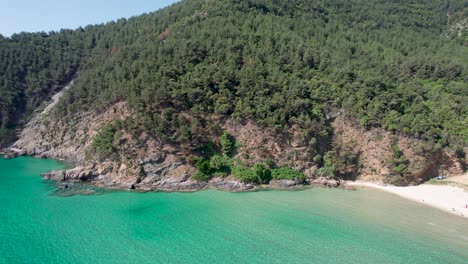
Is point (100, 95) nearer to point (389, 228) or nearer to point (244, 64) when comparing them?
point (244, 64)

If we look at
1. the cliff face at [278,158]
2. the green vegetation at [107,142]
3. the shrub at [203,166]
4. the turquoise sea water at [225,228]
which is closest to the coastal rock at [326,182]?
the cliff face at [278,158]

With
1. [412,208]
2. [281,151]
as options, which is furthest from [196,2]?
[412,208]

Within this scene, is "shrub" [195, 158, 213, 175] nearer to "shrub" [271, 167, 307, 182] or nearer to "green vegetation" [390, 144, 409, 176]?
"shrub" [271, 167, 307, 182]

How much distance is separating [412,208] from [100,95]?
61.2 m

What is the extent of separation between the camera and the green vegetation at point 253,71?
167ft

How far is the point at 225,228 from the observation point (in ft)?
104

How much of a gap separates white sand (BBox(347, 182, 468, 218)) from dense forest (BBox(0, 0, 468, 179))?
9.03 meters

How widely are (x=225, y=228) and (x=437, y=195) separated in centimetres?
3206

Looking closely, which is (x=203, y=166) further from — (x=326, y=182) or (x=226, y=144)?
(x=326, y=182)

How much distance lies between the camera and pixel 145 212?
117 ft

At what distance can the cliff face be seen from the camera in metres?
45.8

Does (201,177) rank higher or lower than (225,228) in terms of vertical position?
higher

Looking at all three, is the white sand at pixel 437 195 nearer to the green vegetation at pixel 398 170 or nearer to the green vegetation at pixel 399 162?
the green vegetation at pixel 398 170

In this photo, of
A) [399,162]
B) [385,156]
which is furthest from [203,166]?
→ [399,162]
